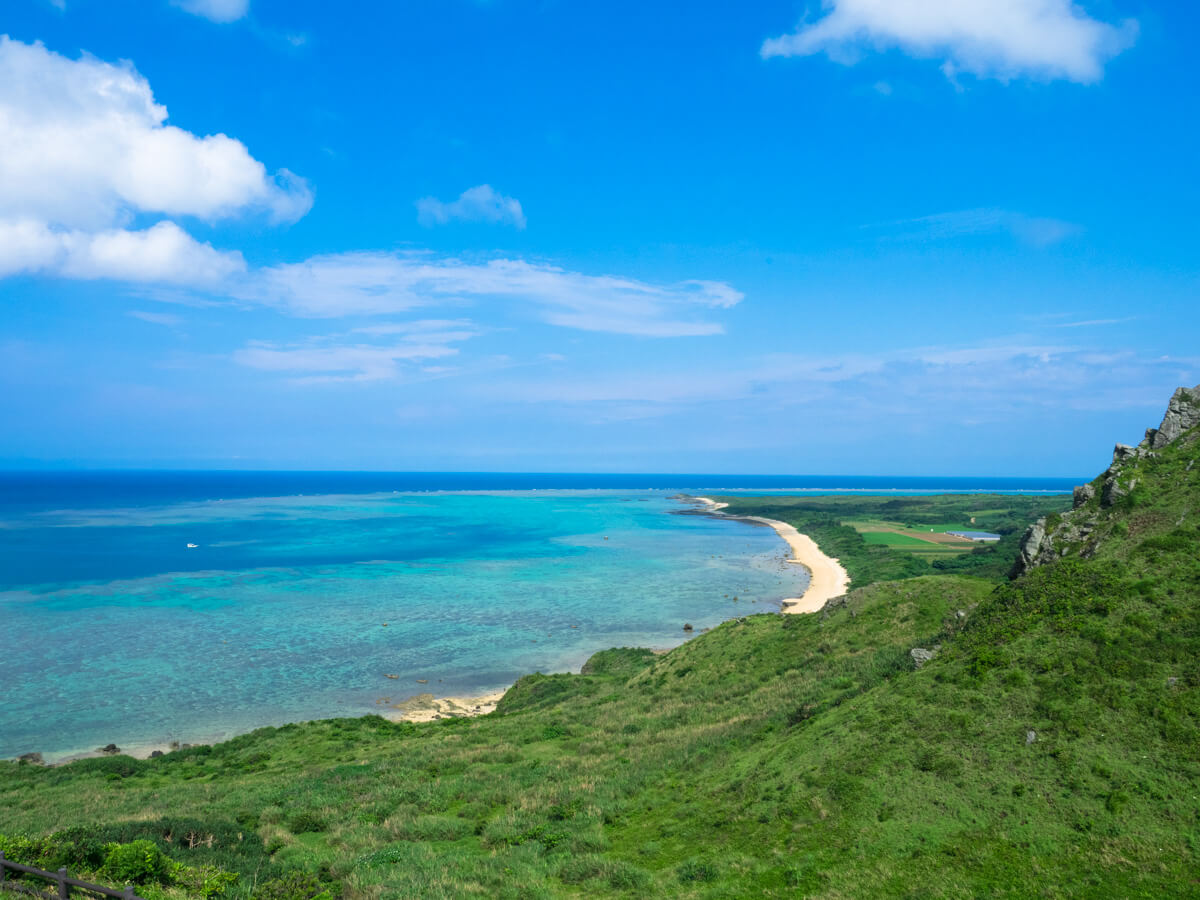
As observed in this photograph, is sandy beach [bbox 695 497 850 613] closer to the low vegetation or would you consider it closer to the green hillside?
the low vegetation

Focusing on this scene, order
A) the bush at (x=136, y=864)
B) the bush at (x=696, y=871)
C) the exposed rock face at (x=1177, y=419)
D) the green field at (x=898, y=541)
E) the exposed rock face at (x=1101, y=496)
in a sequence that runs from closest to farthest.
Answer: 1. the bush at (x=136, y=864)
2. the bush at (x=696, y=871)
3. the exposed rock face at (x=1101, y=496)
4. the exposed rock face at (x=1177, y=419)
5. the green field at (x=898, y=541)

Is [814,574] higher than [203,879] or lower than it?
lower

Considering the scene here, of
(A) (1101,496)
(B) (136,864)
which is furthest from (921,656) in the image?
(B) (136,864)

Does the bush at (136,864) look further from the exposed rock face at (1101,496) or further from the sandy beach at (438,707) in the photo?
the exposed rock face at (1101,496)

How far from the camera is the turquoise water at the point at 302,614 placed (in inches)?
1645

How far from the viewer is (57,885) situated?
11.2 metres

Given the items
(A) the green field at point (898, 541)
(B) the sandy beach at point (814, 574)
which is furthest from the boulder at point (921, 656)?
(A) the green field at point (898, 541)

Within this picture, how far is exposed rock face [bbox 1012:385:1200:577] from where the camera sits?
918 inches

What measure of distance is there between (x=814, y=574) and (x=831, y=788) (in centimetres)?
7788

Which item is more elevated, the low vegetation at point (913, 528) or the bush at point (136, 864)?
the bush at point (136, 864)

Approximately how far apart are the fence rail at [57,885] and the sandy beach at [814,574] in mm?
38108

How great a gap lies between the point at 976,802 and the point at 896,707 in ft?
13.2

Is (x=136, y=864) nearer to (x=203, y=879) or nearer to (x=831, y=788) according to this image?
(x=203, y=879)

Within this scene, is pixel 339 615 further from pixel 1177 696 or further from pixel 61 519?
pixel 61 519
